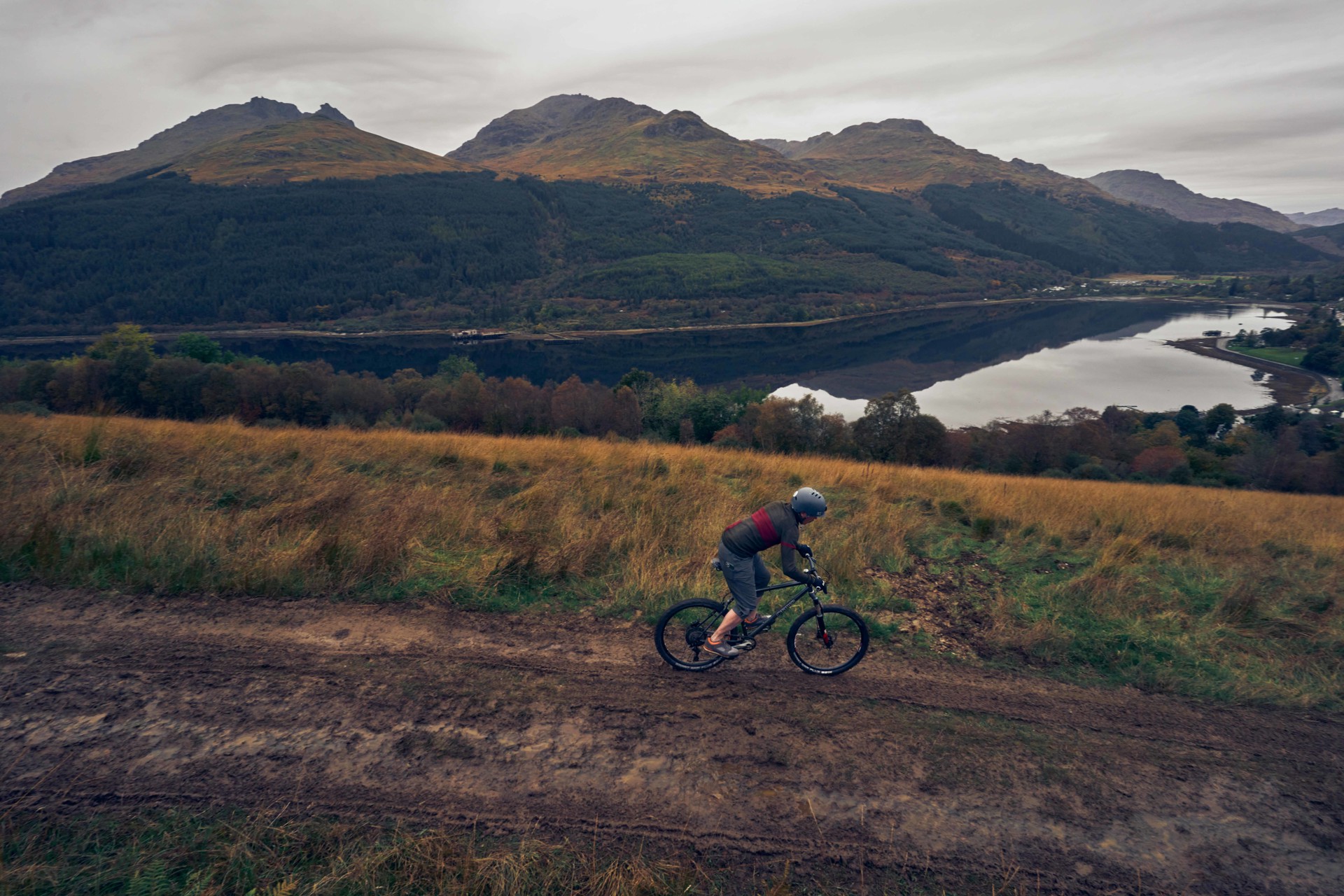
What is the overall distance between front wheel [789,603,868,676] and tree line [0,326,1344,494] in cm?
2453

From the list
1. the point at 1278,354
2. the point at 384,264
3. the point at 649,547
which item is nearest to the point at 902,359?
the point at 1278,354

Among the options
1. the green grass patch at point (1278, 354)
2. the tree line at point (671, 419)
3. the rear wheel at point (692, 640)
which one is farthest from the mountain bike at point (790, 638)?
the green grass patch at point (1278, 354)

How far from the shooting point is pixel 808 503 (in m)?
5.14

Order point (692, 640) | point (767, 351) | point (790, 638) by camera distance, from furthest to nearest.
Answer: point (767, 351), point (790, 638), point (692, 640)

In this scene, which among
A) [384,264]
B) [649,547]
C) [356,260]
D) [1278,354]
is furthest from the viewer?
[384,264]

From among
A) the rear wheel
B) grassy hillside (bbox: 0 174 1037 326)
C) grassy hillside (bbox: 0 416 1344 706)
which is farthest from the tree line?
grassy hillside (bbox: 0 174 1037 326)

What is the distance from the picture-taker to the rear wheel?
556cm

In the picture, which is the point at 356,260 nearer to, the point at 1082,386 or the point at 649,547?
the point at 1082,386

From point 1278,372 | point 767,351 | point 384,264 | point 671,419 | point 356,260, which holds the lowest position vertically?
point 671,419

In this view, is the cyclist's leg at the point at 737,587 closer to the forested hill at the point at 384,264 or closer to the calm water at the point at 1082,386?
the calm water at the point at 1082,386

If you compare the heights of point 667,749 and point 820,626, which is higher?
point 820,626

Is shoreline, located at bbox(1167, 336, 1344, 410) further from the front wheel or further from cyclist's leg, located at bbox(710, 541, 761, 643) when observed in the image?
cyclist's leg, located at bbox(710, 541, 761, 643)

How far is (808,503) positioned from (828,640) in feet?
4.89

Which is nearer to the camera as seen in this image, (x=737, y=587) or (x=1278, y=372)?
(x=737, y=587)
